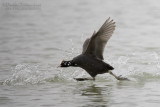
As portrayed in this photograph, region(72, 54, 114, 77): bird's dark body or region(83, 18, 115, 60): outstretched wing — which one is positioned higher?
region(83, 18, 115, 60): outstretched wing

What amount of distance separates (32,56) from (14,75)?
86.7 inches

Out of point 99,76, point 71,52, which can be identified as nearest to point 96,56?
point 99,76

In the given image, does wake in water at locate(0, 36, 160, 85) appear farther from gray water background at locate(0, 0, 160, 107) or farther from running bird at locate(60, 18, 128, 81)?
running bird at locate(60, 18, 128, 81)

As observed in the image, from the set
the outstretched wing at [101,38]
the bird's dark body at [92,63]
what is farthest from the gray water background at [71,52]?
the outstretched wing at [101,38]

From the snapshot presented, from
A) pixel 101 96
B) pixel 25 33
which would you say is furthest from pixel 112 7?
pixel 101 96

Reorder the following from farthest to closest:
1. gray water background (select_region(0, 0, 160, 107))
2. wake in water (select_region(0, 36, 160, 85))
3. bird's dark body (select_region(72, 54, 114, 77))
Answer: wake in water (select_region(0, 36, 160, 85)) → bird's dark body (select_region(72, 54, 114, 77)) → gray water background (select_region(0, 0, 160, 107))

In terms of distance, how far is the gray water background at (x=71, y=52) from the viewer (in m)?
8.60

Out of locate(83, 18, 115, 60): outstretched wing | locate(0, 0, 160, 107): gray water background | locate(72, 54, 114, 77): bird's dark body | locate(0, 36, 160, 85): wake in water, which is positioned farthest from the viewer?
locate(0, 36, 160, 85): wake in water

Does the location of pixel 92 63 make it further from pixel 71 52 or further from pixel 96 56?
pixel 71 52

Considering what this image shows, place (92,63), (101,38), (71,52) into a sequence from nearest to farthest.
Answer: (101,38) < (92,63) < (71,52)

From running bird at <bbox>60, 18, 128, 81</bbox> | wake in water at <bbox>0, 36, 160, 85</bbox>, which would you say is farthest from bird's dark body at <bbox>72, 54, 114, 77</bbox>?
wake in water at <bbox>0, 36, 160, 85</bbox>

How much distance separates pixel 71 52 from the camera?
12.5 meters

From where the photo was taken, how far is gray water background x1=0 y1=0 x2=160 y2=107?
339 inches

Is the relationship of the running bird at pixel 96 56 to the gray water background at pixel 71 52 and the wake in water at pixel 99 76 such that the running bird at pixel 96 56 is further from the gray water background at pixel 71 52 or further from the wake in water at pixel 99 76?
the wake in water at pixel 99 76
